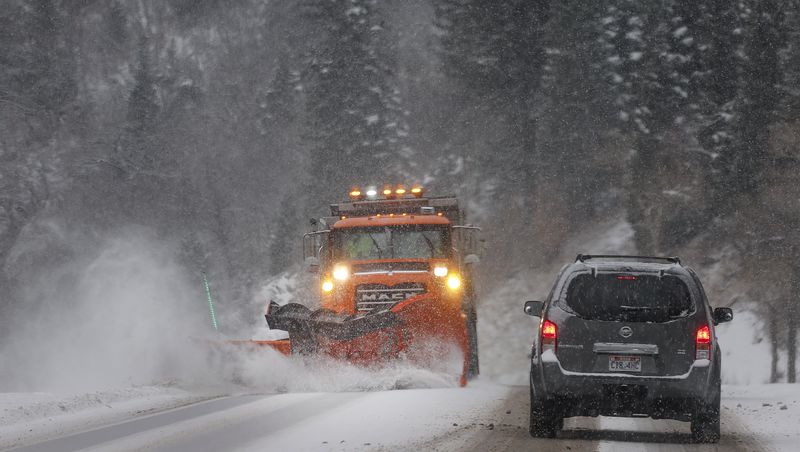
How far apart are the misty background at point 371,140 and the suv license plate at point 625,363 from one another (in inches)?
1045

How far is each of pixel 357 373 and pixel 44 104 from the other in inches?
2161

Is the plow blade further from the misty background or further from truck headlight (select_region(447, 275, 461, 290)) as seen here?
the misty background

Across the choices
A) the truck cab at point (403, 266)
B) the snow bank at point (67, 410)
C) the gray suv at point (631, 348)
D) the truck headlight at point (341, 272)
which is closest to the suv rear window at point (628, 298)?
the gray suv at point (631, 348)

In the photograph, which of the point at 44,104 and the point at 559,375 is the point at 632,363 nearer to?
the point at 559,375

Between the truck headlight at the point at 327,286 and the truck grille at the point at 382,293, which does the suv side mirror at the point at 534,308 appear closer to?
the truck grille at the point at 382,293

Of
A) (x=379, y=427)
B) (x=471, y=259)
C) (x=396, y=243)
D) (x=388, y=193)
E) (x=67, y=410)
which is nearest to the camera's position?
(x=379, y=427)

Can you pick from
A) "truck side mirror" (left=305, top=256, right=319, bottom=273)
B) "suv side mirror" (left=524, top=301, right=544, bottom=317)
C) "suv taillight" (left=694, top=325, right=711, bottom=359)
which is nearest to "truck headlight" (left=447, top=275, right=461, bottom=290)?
"truck side mirror" (left=305, top=256, right=319, bottom=273)

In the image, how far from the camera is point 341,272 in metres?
20.2

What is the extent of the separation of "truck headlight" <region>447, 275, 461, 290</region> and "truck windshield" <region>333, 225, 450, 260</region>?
379mm

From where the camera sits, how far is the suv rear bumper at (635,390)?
11.3 meters

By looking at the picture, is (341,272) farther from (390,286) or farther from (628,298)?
(628,298)

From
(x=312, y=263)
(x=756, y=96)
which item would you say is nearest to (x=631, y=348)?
(x=312, y=263)

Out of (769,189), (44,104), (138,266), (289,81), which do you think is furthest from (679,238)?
(44,104)

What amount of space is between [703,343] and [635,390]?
737mm
